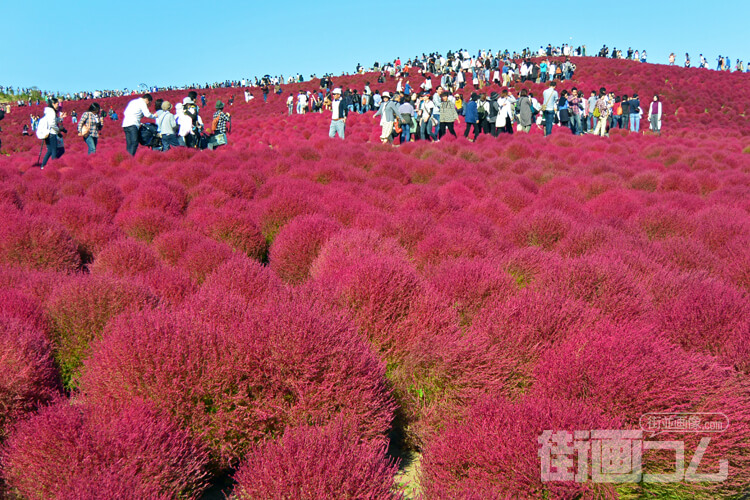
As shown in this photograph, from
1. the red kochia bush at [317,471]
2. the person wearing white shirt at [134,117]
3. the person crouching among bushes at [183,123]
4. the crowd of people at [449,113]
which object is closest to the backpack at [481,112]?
the crowd of people at [449,113]

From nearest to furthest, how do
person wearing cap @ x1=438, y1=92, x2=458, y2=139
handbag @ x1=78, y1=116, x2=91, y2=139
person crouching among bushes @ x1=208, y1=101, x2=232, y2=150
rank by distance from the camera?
handbag @ x1=78, y1=116, x2=91, y2=139
person crouching among bushes @ x1=208, y1=101, x2=232, y2=150
person wearing cap @ x1=438, y1=92, x2=458, y2=139

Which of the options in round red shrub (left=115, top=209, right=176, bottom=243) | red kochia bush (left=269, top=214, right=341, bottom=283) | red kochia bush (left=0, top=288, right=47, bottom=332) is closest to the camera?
red kochia bush (left=0, top=288, right=47, bottom=332)

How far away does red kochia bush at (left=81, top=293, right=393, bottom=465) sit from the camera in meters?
2.09

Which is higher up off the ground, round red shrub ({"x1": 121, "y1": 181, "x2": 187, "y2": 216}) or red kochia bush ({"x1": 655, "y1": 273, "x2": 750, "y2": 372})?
round red shrub ({"x1": 121, "y1": 181, "x2": 187, "y2": 216})

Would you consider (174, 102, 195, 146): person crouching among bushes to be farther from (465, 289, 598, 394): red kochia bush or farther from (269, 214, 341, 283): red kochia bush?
(465, 289, 598, 394): red kochia bush

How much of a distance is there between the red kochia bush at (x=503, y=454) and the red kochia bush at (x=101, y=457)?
0.88 m

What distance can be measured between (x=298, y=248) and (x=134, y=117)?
24.8 feet

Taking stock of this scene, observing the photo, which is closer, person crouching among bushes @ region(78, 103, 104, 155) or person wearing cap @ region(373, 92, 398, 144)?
person crouching among bushes @ region(78, 103, 104, 155)

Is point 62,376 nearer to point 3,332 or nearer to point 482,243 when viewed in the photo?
point 3,332

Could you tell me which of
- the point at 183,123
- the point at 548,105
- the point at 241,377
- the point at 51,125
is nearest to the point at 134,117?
the point at 183,123

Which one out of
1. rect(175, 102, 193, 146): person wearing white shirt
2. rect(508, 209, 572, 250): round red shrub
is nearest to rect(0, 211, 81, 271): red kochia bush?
rect(508, 209, 572, 250): round red shrub

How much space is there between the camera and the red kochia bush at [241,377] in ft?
6.87

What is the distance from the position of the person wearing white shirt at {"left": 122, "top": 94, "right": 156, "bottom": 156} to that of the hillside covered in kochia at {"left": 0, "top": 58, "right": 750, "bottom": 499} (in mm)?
5222

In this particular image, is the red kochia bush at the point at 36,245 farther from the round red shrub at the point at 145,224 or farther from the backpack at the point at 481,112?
the backpack at the point at 481,112
